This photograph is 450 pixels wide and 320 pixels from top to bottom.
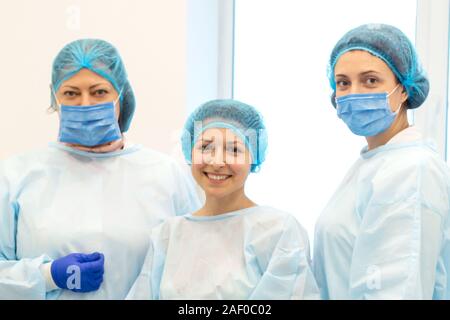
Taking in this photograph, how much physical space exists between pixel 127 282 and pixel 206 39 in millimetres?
1346

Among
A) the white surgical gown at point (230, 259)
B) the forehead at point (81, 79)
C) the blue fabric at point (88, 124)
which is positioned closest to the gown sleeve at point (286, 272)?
the white surgical gown at point (230, 259)

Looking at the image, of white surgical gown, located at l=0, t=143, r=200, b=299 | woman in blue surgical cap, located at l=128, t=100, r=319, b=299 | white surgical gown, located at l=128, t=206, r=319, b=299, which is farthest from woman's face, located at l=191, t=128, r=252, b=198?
white surgical gown, located at l=0, t=143, r=200, b=299

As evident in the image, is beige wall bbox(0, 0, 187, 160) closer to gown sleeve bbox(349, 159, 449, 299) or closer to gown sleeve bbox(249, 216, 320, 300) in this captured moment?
gown sleeve bbox(249, 216, 320, 300)

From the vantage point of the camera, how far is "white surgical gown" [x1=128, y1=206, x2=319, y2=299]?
1.54m

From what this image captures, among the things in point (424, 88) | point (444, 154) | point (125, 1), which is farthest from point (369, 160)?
point (125, 1)

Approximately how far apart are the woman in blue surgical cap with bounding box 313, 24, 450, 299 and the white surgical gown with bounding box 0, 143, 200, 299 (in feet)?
1.87

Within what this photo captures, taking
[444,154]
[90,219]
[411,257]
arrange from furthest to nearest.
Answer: [444,154], [90,219], [411,257]

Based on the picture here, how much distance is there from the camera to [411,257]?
1.40 metres

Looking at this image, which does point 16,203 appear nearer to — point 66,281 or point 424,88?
point 66,281

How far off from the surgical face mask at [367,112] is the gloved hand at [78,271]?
86cm

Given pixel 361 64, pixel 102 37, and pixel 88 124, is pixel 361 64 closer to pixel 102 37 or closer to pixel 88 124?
pixel 88 124

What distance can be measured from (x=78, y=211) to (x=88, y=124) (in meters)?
0.28

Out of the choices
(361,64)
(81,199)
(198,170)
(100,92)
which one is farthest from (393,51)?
(81,199)

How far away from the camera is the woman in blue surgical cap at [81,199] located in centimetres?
166
